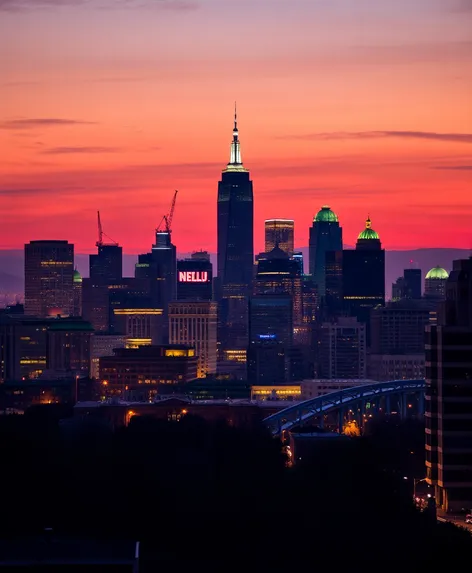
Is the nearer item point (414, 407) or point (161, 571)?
point (161, 571)

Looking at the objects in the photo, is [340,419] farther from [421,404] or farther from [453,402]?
[453,402]

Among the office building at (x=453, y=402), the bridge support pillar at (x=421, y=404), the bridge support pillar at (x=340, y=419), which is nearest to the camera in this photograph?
the office building at (x=453, y=402)

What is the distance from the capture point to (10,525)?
77.9m

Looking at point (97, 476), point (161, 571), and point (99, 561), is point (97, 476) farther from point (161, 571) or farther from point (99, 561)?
point (99, 561)

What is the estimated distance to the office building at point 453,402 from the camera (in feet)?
321

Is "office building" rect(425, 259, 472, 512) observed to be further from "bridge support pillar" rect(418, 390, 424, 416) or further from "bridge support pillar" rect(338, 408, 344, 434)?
"bridge support pillar" rect(418, 390, 424, 416)

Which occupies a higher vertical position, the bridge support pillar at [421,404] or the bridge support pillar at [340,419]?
the bridge support pillar at [421,404]

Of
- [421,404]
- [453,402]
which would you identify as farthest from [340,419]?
[453,402]

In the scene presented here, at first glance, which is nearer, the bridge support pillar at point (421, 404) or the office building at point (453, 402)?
the office building at point (453, 402)

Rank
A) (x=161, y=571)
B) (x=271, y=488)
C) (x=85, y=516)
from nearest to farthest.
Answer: (x=161, y=571) < (x=85, y=516) < (x=271, y=488)

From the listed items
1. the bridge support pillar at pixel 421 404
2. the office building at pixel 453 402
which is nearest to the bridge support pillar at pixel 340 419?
the bridge support pillar at pixel 421 404

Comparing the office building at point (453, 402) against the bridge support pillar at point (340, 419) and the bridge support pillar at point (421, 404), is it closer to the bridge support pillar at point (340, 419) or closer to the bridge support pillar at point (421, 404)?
the bridge support pillar at point (340, 419)

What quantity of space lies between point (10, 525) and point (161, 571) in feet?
33.2

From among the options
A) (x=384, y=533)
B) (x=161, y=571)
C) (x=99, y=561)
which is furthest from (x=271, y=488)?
(x=99, y=561)
